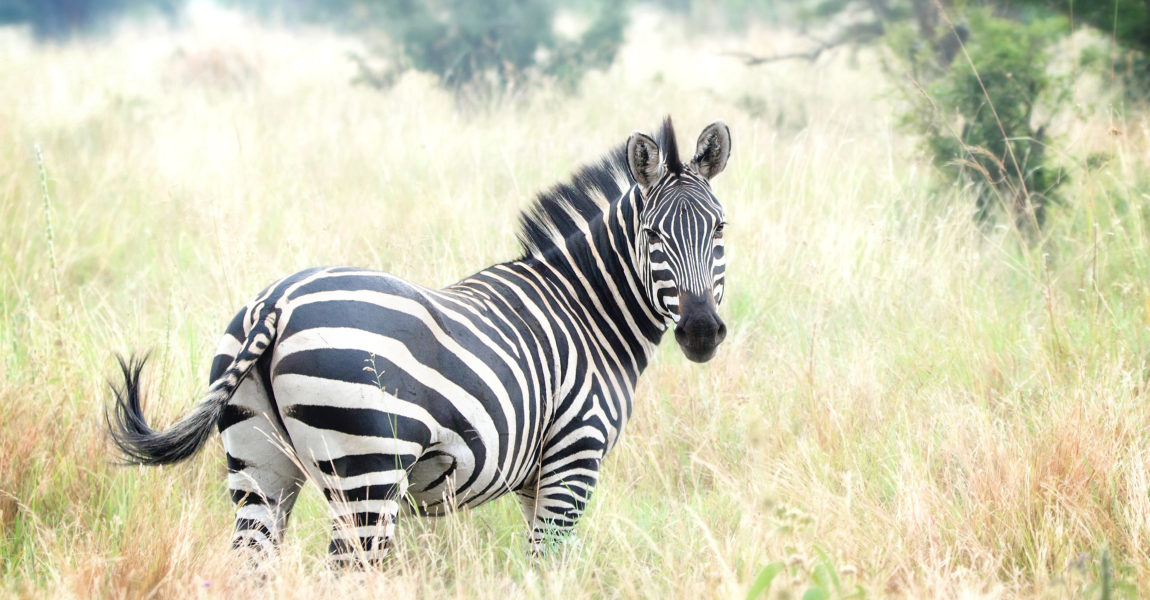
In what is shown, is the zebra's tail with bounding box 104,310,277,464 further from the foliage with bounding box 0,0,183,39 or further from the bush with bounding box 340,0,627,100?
the foliage with bounding box 0,0,183,39

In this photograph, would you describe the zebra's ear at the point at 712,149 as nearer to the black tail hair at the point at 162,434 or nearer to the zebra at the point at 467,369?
the zebra at the point at 467,369

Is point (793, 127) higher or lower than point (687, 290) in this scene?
higher

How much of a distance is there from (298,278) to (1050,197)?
5.82 m

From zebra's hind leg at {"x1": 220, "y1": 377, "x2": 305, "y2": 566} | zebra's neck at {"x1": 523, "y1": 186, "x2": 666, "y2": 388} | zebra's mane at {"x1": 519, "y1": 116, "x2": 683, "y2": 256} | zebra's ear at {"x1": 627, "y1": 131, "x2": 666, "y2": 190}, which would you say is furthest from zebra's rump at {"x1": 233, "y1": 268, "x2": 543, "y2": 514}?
zebra's ear at {"x1": 627, "y1": 131, "x2": 666, "y2": 190}

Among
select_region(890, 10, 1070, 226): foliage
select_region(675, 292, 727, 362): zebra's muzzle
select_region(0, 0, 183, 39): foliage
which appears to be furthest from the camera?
select_region(0, 0, 183, 39): foliage

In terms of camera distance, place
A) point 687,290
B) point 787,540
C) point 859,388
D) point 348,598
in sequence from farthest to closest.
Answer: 1. point 859,388
2. point 687,290
3. point 787,540
4. point 348,598

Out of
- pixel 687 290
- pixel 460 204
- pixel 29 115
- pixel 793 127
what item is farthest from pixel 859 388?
pixel 29 115

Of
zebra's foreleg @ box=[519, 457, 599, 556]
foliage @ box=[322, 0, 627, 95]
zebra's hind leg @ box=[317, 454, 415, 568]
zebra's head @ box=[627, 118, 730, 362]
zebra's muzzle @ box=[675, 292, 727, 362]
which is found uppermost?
foliage @ box=[322, 0, 627, 95]

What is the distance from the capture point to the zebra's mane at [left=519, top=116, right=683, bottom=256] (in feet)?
13.0

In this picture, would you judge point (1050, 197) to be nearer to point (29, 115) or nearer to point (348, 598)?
point (348, 598)

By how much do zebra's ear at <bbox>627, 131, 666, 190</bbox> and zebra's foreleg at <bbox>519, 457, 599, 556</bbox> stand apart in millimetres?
1064

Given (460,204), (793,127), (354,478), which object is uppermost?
(793,127)

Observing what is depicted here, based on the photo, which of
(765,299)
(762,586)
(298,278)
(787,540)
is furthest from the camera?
(765,299)

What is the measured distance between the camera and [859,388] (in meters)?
4.71
